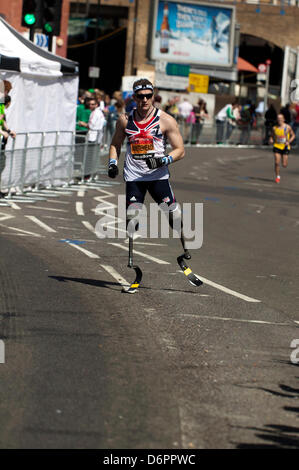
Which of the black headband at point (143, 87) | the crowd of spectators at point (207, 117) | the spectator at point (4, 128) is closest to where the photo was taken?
the black headband at point (143, 87)

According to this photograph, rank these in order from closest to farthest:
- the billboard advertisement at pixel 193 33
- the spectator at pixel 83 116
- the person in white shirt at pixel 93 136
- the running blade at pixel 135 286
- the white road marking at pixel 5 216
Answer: the running blade at pixel 135 286 < the white road marking at pixel 5 216 < the person in white shirt at pixel 93 136 < the spectator at pixel 83 116 < the billboard advertisement at pixel 193 33

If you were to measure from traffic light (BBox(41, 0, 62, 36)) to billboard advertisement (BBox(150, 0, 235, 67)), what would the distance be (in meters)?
34.8

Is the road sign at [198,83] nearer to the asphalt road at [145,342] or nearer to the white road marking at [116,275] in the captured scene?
the asphalt road at [145,342]

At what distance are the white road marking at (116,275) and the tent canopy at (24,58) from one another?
694 centimetres

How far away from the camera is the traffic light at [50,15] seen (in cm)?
1941

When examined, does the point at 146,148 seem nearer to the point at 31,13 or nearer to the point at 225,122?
the point at 31,13

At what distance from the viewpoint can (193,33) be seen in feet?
179

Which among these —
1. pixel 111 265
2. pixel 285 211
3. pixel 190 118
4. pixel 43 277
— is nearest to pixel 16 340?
pixel 43 277

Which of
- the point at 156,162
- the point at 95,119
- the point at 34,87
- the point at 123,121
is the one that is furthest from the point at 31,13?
the point at 156,162

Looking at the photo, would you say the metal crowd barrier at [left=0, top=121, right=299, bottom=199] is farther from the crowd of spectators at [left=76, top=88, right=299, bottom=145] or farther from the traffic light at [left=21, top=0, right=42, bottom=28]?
the crowd of spectators at [left=76, top=88, right=299, bottom=145]

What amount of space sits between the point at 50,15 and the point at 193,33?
36.0 m

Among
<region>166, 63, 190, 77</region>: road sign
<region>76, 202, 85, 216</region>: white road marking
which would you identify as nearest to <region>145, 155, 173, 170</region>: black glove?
<region>76, 202, 85, 216</region>: white road marking

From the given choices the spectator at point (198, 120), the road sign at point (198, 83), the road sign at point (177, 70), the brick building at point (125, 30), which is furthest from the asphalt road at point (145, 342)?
the brick building at point (125, 30)

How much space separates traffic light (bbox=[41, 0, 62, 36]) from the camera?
19.4m
